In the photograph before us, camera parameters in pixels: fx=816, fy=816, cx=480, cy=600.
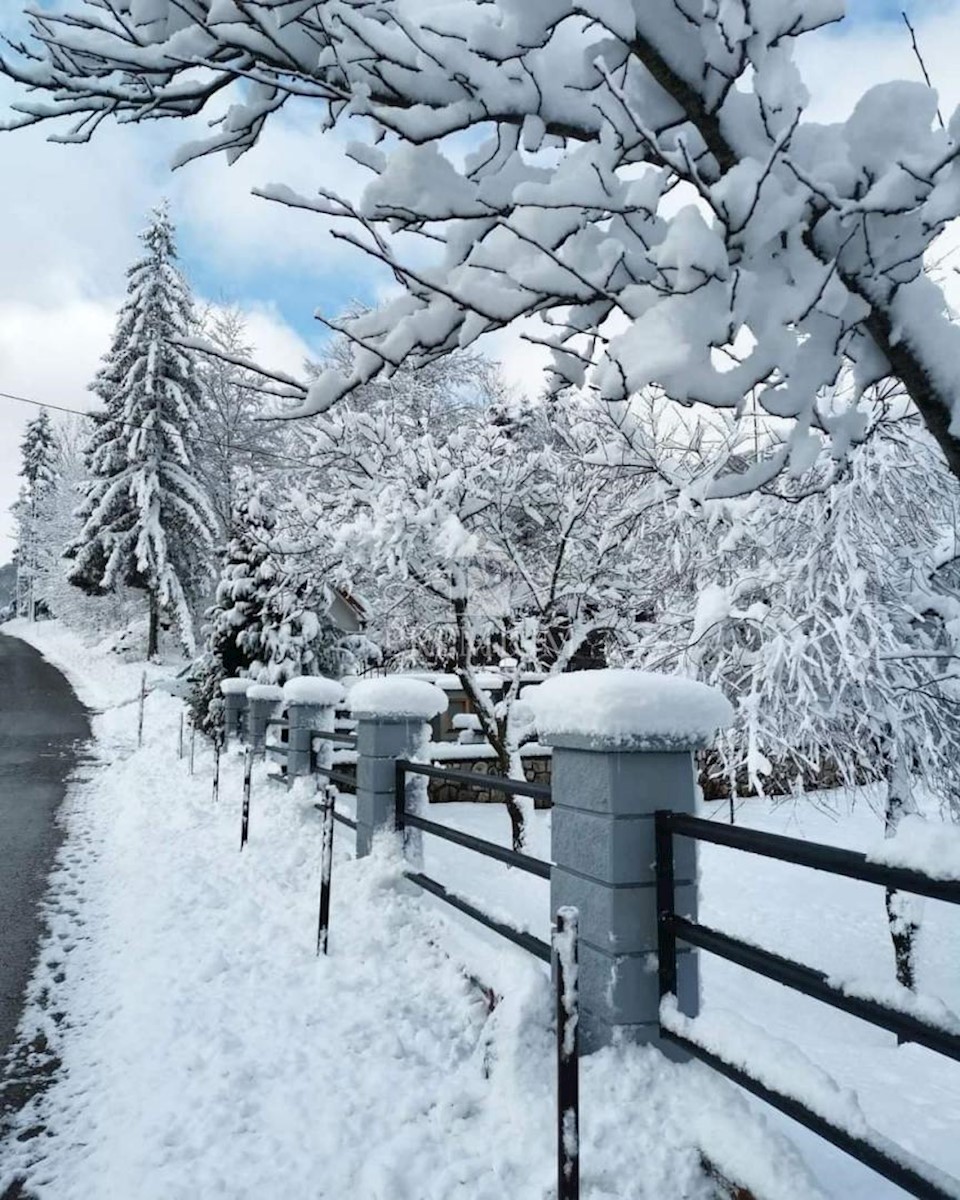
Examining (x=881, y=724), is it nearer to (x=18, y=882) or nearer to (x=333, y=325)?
(x=333, y=325)

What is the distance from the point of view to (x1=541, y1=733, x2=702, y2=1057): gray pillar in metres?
3.28

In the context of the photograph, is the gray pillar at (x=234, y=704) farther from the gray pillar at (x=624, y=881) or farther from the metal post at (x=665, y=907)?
the metal post at (x=665, y=907)

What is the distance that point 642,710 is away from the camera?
3.34m

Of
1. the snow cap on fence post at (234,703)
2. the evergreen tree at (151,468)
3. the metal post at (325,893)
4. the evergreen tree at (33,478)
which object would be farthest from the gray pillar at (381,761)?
the evergreen tree at (33,478)

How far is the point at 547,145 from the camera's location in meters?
2.63

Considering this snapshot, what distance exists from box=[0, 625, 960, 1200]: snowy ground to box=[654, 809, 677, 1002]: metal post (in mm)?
325

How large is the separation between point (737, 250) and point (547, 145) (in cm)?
95

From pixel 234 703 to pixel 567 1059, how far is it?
41.9 feet

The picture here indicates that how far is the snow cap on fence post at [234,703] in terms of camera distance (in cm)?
1413

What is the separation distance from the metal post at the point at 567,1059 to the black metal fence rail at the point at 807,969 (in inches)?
21.7

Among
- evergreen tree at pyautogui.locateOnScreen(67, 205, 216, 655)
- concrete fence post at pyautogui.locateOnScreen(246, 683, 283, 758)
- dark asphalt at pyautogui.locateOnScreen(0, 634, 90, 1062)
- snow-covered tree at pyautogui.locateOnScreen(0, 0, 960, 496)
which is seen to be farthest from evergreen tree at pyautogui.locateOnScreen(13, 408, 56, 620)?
snow-covered tree at pyautogui.locateOnScreen(0, 0, 960, 496)

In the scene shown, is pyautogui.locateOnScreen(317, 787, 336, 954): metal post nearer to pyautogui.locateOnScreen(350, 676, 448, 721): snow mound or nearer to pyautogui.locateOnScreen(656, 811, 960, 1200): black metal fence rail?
pyautogui.locateOnScreen(350, 676, 448, 721): snow mound

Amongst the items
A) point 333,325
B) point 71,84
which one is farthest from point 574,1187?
point 71,84

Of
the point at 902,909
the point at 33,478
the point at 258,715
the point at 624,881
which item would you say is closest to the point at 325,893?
the point at 624,881
